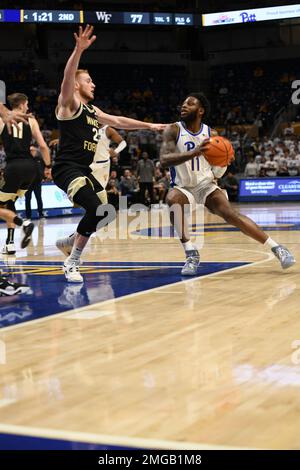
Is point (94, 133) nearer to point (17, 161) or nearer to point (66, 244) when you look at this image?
point (66, 244)

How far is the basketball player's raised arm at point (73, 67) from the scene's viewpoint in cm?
604

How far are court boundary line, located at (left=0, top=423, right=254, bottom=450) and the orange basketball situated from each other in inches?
173

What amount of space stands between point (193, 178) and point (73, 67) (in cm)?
179

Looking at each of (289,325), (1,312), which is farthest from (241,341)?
(1,312)

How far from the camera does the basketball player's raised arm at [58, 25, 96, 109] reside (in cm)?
604

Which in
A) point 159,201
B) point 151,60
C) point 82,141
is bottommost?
point 159,201

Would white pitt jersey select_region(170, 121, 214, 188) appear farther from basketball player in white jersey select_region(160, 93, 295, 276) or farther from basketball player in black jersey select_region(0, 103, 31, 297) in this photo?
basketball player in black jersey select_region(0, 103, 31, 297)

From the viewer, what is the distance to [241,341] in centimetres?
408

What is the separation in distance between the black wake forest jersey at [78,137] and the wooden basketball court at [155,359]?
1.09 metres

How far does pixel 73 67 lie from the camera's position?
611cm

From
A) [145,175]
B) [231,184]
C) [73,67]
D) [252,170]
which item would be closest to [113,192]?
[145,175]

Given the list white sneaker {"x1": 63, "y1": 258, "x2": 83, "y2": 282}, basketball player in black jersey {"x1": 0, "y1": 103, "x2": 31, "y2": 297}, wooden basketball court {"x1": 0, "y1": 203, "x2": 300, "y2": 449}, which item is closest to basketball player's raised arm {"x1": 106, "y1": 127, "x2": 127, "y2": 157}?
wooden basketball court {"x1": 0, "y1": 203, "x2": 300, "y2": 449}

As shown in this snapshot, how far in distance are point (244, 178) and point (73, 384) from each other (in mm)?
21818
